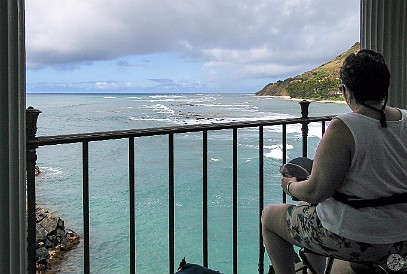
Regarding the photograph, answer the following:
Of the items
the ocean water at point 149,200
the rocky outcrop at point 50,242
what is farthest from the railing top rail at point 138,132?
the rocky outcrop at point 50,242

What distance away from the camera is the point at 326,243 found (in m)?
1.73

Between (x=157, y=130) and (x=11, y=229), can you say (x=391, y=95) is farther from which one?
(x=11, y=229)

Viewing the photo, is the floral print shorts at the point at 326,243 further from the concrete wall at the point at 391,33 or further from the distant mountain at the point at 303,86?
the distant mountain at the point at 303,86

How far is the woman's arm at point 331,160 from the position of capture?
1.61m

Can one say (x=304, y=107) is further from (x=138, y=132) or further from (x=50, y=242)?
(x=50, y=242)

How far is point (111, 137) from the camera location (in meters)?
2.05

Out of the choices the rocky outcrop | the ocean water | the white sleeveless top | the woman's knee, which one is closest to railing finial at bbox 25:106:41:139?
the woman's knee

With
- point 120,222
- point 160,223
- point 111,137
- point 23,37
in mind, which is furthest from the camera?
point 120,222

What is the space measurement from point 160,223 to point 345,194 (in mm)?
19437

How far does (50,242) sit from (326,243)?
1313 cm

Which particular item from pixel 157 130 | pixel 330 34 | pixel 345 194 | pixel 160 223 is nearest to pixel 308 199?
pixel 345 194

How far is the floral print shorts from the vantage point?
1671 mm

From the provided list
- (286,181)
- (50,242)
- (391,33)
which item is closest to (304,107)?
(391,33)

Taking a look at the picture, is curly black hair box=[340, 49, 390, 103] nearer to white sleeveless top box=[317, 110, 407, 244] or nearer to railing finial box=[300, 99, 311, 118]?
white sleeveless top box=[317, 110, 407, 244]
